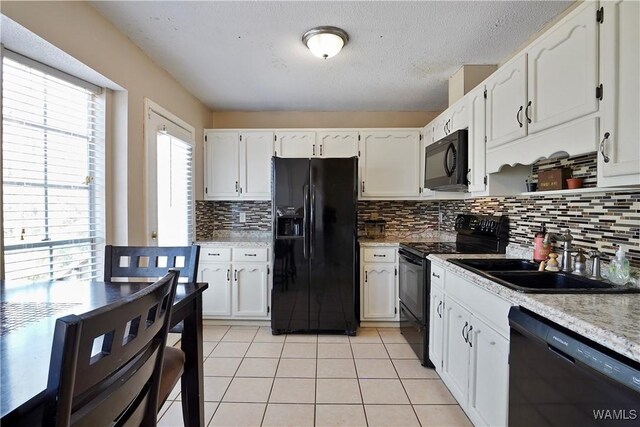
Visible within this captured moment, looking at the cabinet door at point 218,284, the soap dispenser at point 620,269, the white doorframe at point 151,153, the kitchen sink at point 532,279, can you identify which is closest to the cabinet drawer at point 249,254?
the cabinet door at point 218,284

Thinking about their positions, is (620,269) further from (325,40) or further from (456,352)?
(325,40)

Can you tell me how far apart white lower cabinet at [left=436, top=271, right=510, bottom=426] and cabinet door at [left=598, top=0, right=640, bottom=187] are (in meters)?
0.67

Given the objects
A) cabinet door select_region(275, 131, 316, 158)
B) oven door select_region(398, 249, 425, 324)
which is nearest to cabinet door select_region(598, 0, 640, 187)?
oven door select_region(398, 249, 425, 324)

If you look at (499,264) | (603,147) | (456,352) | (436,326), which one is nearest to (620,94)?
(603,147)

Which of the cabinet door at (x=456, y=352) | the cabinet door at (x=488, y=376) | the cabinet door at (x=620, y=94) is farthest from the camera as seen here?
the cabinet door at (x=456, y=352)

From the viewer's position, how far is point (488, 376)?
57.9 inches

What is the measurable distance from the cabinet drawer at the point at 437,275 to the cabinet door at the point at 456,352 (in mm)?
125

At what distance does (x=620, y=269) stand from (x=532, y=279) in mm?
390

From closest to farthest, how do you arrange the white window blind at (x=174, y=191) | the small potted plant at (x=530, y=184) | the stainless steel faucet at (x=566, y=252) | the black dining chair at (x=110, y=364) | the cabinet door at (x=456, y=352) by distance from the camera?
the black dining chair at (x=110, y=364)
the stainless steel faucet at (x=566, y=252)
the cabinet door at (x=456, y=352)
the small potted plant at (x=530, y=184)
the white window blind at (x=174, y=191)

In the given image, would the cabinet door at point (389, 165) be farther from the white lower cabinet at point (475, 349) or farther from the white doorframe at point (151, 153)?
the white doorframe at point (151, 153)

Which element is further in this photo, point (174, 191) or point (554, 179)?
point (174, 191)

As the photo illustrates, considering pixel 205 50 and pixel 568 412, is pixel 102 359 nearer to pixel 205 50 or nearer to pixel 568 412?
pixel 568 412

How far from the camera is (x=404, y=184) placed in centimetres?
333

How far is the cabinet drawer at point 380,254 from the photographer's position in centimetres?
306
